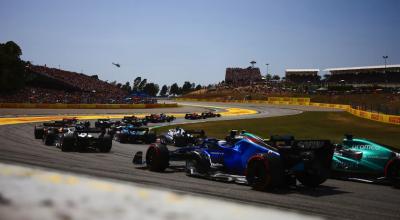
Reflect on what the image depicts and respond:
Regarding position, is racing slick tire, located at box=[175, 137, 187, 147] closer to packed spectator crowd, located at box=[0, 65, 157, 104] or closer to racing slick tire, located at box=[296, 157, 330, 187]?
racing slick tire, located at box=[296, 157, 330, 187]

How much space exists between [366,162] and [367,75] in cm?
10324

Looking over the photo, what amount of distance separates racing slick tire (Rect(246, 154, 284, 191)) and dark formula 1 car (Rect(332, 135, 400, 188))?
10.6 feet

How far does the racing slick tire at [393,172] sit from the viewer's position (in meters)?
10.8

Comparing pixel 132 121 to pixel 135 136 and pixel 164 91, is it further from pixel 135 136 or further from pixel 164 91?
pixel 164 91

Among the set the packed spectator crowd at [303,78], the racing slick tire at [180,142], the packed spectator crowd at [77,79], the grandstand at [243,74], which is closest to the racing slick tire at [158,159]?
the racing slick tire at [180,142]

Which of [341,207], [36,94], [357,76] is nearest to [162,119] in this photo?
[36,94]

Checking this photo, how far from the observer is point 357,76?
111 meters

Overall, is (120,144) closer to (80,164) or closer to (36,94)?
(80,164)

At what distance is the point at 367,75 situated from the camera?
108 meters

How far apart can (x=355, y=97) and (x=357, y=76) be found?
33674mm

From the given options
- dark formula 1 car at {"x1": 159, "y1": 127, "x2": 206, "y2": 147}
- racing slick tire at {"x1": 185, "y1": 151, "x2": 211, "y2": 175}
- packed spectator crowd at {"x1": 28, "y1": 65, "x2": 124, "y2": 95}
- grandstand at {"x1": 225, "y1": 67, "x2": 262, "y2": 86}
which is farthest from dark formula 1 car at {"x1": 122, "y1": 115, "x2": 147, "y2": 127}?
grandstand at {"x1": 225, "y1": 67, "x2": 262, "y2": 86}

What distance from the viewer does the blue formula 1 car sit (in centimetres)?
916

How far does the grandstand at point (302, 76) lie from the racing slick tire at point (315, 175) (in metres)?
118

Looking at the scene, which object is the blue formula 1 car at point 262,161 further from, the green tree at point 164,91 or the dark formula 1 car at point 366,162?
the green tree at point 164,91
